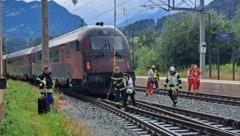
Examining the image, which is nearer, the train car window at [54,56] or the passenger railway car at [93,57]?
the passenger railway car at [93,57]

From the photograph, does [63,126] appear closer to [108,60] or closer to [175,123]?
[175,123]

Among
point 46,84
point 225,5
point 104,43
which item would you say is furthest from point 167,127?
point 225,5

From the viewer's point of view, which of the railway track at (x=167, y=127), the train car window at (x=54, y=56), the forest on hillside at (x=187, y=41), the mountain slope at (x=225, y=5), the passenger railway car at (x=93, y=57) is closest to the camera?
the railway track at (x=167, y=127)

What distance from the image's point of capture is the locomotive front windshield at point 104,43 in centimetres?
2297

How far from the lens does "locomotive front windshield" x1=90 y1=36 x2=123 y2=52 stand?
2297 centimetres

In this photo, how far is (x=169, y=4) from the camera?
109ft

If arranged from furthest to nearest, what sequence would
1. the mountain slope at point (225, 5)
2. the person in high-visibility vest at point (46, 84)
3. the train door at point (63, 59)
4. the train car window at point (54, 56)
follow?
the mountain slope at point (225, 5) < the train car window at point (54, 56) < the train door at point (63, 59) < the person in high-visibility vest at point (46, 84)

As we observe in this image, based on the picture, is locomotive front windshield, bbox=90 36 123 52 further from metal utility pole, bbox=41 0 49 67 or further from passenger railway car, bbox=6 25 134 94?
Answer: metal utility pole, bbox=41 0 49 67

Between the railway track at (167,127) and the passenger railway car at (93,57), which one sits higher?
the passenger railway car at (93,57)

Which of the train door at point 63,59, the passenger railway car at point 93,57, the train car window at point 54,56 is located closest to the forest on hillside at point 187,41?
the train car window at point 54,56

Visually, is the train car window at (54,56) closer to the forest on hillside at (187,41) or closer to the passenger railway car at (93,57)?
the passenger railway car at (93,57)

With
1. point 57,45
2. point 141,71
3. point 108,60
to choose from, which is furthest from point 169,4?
point 141,71

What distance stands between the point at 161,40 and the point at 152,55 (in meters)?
6.97

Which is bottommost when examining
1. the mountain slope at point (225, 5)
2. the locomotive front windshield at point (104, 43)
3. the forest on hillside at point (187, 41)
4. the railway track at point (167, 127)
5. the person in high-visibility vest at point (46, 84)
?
the railway track at point (167, 127)
